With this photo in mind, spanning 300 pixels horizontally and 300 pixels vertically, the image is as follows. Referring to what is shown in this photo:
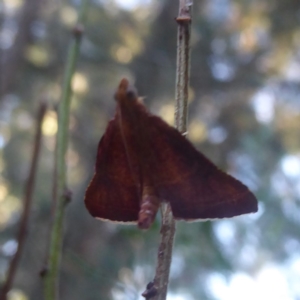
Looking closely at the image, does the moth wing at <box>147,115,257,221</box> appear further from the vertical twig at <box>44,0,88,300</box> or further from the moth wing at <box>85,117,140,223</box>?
the vertical twig at <box>44,0,88,300</box>

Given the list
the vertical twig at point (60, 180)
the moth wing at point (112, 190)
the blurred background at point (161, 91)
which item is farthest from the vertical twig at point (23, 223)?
the blurred background at point (161, 91)

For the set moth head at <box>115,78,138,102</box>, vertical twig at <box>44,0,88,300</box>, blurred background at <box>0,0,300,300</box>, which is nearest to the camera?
moth head at <box>115,78,138,102</box>

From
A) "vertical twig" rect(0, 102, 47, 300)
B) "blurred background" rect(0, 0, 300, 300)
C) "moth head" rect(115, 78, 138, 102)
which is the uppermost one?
"blurred background" rect(0, 0, 300, 300)

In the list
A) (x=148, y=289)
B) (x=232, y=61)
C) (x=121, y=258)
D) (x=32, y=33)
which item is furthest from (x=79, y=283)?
(x=148, y=289)

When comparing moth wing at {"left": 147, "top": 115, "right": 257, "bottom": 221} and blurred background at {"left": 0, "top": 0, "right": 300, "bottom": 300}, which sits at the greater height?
blurred background at {"left": 0, "top": 0, "right": 300, "bottom": 300}

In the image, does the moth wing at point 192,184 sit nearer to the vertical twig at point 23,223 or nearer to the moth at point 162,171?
the moth at point 162,171

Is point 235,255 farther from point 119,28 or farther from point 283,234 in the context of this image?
point 119,28

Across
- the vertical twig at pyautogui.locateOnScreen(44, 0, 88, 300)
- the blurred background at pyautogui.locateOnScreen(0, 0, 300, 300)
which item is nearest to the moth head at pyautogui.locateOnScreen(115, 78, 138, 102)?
the vertical twig at pyautogui.locateOnScreen(44, 0, 88, 300)
